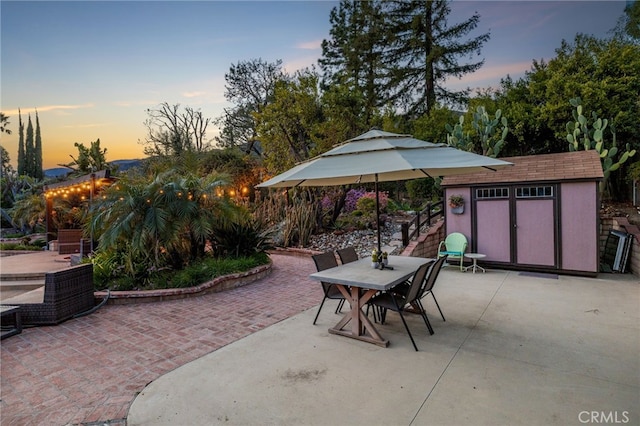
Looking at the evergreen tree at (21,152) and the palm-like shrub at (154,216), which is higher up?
the evergreen tree at (21,152)

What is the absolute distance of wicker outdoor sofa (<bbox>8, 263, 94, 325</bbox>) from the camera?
4.17 m

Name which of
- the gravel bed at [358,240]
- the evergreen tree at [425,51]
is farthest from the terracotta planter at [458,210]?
the evergreen tree at [425,51]

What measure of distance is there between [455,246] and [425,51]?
1261cm

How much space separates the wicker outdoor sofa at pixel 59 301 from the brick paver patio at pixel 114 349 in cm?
14

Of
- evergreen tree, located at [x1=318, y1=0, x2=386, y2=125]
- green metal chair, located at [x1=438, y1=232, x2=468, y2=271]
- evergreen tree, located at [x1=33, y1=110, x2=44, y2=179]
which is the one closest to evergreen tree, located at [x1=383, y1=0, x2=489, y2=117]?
evergreen tree, located at [x1=318, y1=0, x2=386, y2=125]

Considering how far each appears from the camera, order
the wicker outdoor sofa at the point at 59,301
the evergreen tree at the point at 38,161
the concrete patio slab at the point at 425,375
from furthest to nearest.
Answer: the evergreen tree at the point at 38,161, the wicker outdoor sofa at the point at 59,301, the concrete patio slab at the point at 425,375

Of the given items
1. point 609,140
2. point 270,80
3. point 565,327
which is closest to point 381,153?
point 565,327

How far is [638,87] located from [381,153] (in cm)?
1042

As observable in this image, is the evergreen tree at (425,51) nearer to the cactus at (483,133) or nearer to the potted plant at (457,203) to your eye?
the cactus at (483,133)

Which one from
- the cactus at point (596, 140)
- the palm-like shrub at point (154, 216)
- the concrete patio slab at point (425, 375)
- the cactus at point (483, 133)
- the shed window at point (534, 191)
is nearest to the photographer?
the concrete patio slab at point (425, 375)

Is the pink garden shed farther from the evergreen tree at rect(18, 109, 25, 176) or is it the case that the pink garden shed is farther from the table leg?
the evergreen tree at rect(18, 109, 25, 176)

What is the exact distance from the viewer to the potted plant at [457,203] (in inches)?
288

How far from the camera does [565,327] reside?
3.76 m

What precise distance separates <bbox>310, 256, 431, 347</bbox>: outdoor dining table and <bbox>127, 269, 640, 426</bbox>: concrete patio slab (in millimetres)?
Result: 131
